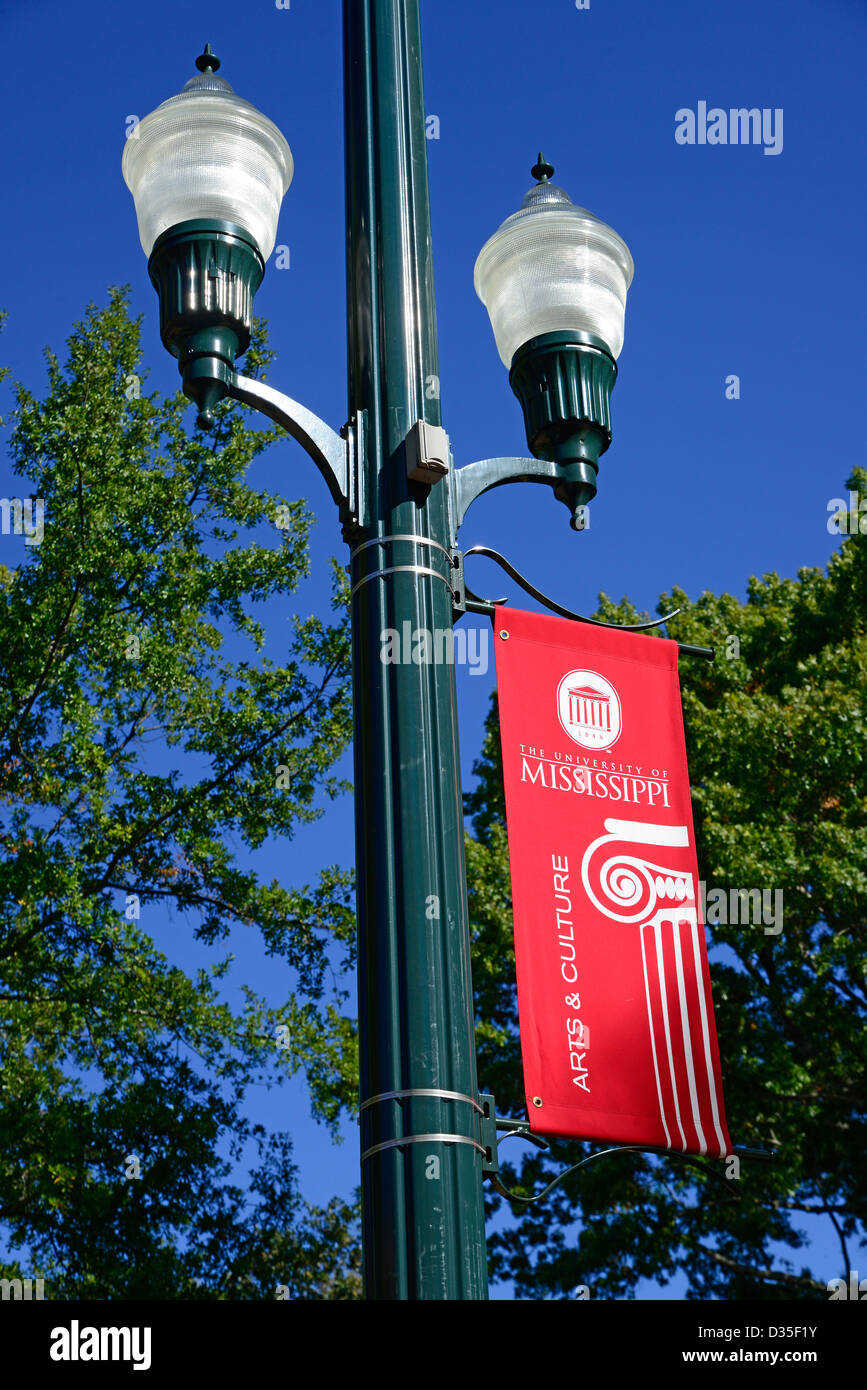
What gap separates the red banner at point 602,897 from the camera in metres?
3.56

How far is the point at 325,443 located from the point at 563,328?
1.18 m

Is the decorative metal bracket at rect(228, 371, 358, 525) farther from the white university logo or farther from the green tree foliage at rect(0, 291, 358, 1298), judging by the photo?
the green tree foliage at rect(0, 291, 358, 1298)

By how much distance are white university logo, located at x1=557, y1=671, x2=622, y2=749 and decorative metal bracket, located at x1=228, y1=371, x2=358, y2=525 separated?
88 centimetres

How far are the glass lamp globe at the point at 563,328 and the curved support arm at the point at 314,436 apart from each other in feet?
3.11

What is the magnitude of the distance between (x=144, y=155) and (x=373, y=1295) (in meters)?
3.19

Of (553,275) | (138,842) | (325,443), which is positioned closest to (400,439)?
(325,443)

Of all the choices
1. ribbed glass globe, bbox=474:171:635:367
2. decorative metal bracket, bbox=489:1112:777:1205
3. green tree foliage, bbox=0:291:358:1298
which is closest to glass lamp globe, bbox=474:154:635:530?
ribbed glass globe, bbox=474:171:635:367

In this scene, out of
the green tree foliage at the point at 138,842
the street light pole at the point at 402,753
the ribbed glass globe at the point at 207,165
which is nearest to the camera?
the street light pole at the point at 402,753

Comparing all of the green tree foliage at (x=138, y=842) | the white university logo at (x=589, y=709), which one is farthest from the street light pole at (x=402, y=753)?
the green tree foliage at (x=138, y=842)

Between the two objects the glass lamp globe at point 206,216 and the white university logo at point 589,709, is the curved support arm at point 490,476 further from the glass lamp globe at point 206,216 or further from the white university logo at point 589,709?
the glass lamp globe at point 206,216

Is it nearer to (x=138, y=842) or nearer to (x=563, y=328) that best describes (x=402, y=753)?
(x=563, y=328)

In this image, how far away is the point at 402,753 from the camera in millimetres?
3264

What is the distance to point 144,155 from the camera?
4.07 m
